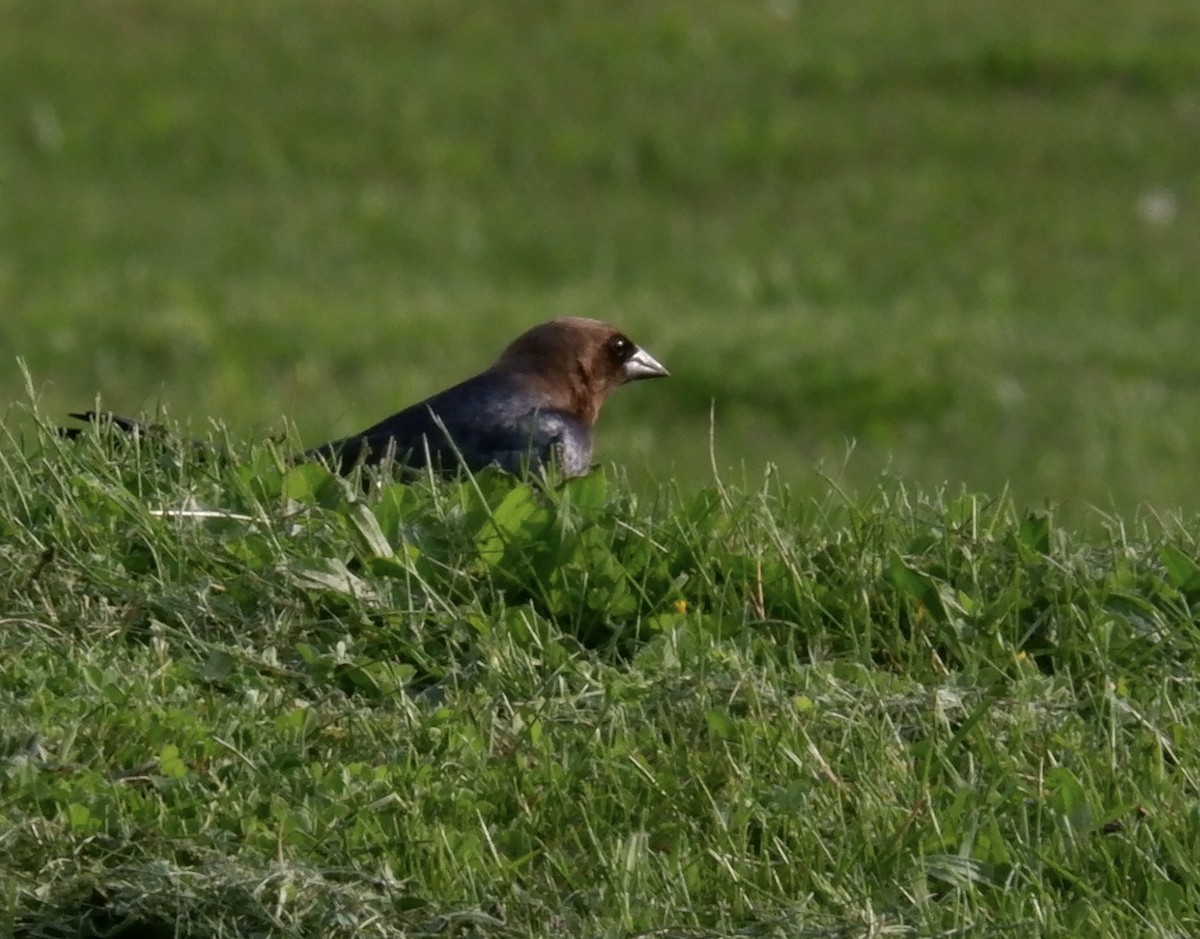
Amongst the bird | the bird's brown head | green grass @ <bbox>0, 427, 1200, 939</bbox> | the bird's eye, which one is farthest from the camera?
the bird's eye

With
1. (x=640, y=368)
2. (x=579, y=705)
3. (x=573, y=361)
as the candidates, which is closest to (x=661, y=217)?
(x=640, y=368)

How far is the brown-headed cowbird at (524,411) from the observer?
216 inches

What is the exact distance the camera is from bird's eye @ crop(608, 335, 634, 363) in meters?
6.29

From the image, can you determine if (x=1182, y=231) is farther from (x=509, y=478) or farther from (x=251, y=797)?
(x=251, y=797)

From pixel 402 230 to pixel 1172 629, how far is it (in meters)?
11.9

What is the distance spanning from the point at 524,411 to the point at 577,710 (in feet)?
6.15

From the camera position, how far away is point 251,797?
141 inches

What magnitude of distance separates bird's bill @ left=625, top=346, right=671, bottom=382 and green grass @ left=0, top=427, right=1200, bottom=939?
4.95 feet

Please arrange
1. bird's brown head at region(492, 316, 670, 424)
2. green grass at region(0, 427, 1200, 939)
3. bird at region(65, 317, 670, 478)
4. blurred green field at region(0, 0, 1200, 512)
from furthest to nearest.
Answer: blurred green field at region(0, 0, 1200, 512) < bird's brown head at region(492, 316, 670, 424) < bird at region(65, 317, 670, 478) < green grass at region(0, 427, 1200, 939)

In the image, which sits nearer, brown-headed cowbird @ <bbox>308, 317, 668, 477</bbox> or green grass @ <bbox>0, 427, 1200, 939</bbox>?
green grass @ <bbox>0, 427, 1200, 939</bbox>

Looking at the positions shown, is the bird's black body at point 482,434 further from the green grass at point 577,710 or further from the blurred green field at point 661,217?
the blurred green field at point 661,217

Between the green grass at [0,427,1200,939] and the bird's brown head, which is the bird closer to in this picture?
the bird's brown head

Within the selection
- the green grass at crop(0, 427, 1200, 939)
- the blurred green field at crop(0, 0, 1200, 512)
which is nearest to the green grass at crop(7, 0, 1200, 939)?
the green grass at crop(0, 427, 1200, 939)

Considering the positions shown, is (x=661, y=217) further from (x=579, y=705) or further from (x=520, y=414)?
(x=579, y=705)
